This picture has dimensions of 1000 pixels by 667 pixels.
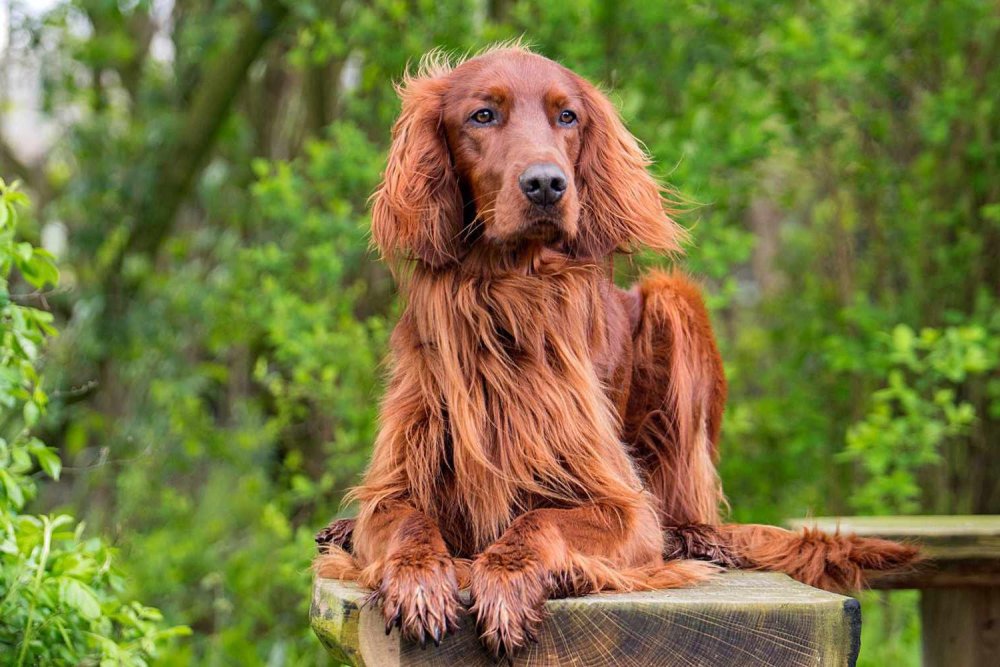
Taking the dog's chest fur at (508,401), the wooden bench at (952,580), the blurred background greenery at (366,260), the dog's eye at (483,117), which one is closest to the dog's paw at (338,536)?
the dog's chest fur at (508,401)

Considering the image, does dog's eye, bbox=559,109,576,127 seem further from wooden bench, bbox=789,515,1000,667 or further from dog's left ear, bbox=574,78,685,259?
wooden bench, bbox=789,515,1000,667

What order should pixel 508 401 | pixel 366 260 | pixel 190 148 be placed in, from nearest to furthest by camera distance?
pixel 508 401, pixel 366 260, pixel 190 148

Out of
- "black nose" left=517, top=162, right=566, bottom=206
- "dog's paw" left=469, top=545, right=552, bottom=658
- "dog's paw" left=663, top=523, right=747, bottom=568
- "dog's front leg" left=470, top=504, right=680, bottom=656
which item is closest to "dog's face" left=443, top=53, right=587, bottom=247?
"black nose" left=517, top=162, right=566, bottom=206

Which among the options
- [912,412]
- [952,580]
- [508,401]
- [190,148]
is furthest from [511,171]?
[190,148]

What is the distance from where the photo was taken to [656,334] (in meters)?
3.32

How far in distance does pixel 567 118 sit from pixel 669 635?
1278 millimetres

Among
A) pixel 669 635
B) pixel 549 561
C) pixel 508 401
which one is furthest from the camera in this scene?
pixel 508 401

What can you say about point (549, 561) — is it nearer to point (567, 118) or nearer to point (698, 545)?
point (698, 545)

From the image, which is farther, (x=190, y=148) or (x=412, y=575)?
(x=190, y=148)

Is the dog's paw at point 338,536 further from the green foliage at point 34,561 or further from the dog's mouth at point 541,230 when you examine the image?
the dog's mouth at point 541,230

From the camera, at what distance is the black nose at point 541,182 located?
2.67 metres

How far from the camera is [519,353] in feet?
9.36

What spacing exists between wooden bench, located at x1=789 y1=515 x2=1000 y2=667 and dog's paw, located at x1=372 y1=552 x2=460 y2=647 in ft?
4.39

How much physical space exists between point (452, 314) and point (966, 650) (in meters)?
2.04
